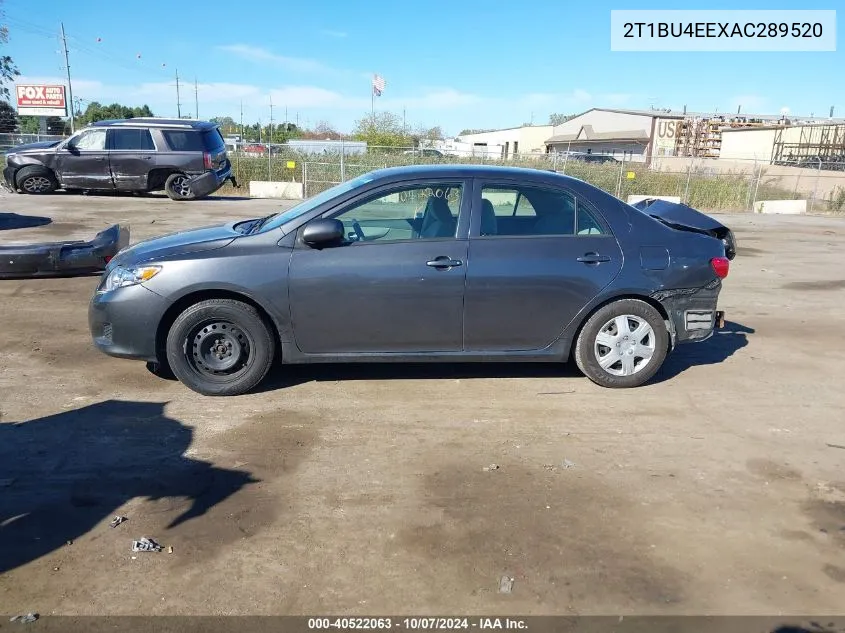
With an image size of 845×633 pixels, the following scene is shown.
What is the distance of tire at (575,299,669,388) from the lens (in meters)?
5.20

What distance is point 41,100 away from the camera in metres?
50.8

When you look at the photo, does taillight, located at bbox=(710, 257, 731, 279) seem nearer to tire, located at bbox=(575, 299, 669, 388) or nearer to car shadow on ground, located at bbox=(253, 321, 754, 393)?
tire, located at bbox=(575, 299, 669, 388)

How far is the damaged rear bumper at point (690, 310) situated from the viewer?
530cm

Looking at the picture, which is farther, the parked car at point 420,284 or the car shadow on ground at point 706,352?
the car shadow on ground at point 706,352

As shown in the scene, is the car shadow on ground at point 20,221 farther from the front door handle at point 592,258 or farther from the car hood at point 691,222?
the car hood at point 691,222

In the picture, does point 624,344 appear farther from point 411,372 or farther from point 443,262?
→ point 411,372

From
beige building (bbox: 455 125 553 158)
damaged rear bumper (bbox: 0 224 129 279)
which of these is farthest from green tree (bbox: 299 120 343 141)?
damaged rear bumper (bbox: 0 224 129 279)

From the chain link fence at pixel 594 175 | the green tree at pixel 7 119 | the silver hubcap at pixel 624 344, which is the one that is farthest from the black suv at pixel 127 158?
the green tree at pixel 7 119

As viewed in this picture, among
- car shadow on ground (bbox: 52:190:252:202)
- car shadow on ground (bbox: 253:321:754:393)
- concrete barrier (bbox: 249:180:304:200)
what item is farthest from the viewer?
concrete barrier (bbox: 249:180:304:200)

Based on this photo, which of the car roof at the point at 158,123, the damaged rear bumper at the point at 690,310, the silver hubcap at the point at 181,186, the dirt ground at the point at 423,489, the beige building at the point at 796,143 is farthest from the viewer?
→ the beige building at the point at 796,143

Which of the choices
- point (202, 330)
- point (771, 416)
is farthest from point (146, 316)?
point (771, 416)

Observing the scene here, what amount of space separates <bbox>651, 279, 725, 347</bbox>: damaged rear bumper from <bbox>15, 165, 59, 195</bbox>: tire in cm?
1864

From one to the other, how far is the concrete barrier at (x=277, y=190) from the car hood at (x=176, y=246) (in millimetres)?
17958

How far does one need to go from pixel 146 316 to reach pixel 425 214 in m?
2.21
